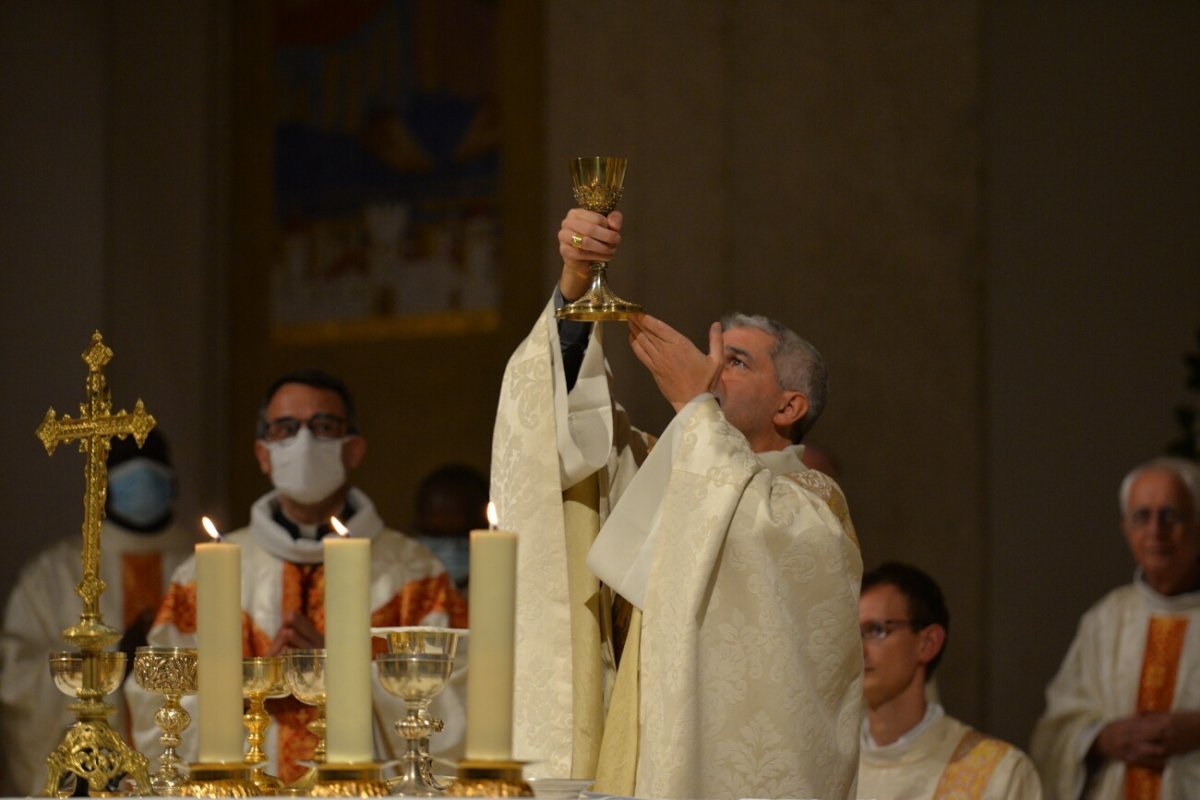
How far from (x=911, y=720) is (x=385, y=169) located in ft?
17.3

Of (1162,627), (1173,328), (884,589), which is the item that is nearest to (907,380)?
(1173,328)

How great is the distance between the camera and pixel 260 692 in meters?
3.05

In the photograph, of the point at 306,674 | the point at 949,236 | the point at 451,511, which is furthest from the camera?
the point at 949,236

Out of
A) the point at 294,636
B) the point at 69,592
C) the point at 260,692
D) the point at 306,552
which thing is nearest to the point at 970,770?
the point at 294,636

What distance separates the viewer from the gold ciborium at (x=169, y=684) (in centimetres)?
298

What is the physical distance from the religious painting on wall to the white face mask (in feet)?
12.0

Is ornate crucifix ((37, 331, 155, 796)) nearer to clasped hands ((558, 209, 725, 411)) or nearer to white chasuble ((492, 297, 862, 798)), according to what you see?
clasped hands ((558, 209, 725, 411))

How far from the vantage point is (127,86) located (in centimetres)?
1042

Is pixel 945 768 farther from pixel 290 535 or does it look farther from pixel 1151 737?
pixel 290 535

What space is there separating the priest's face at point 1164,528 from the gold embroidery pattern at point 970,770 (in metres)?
1.50

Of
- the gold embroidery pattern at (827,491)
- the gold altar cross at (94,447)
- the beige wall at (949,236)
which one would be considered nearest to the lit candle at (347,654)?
the gold altar cross at (94,447)

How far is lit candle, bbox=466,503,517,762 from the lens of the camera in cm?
236

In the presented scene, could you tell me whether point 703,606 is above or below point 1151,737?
above

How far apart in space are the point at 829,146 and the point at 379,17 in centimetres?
281
